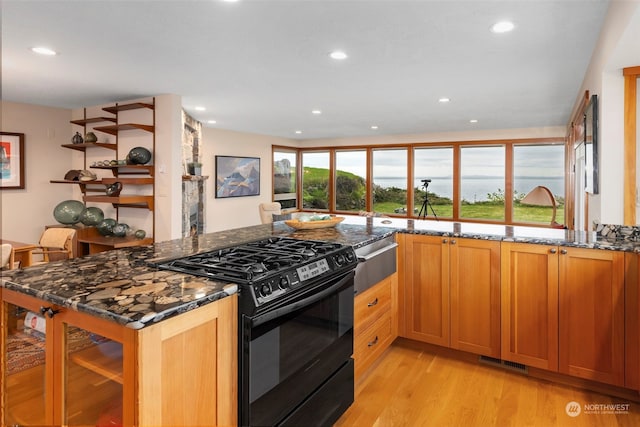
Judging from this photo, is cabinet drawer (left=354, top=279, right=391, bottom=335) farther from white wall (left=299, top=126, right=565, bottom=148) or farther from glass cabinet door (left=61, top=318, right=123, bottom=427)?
white wall (left=299, top=126, right=565, bottom=148)

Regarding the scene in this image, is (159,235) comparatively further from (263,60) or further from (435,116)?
(435,116)

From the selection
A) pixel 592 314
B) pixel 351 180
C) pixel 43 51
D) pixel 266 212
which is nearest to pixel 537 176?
pixel 351 180

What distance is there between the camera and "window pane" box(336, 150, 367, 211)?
8789 mm

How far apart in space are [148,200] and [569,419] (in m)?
4.42

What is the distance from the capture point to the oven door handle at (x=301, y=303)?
4.66 feet

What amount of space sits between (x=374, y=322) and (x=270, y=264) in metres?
1.13

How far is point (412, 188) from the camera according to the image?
8.12 metres

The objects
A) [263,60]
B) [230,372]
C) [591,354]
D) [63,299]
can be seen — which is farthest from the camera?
[263,60]

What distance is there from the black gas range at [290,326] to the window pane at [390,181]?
6421 millimetres

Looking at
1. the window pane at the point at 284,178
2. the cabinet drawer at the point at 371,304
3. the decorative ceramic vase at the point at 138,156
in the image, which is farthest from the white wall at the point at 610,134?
the window pane at the point at 284,178

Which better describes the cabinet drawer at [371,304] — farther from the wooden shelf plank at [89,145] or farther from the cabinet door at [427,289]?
the wooden shelf plank at [89,145]

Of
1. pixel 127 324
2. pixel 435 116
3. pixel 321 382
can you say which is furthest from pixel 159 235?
pixel 435 116

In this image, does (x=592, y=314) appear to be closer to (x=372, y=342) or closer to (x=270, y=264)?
(x=372, y=342)

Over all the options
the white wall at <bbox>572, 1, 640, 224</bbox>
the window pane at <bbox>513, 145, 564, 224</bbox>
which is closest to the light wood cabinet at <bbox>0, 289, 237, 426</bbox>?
the white wall at <bbox>572, 1, 640, 224</bbox>
